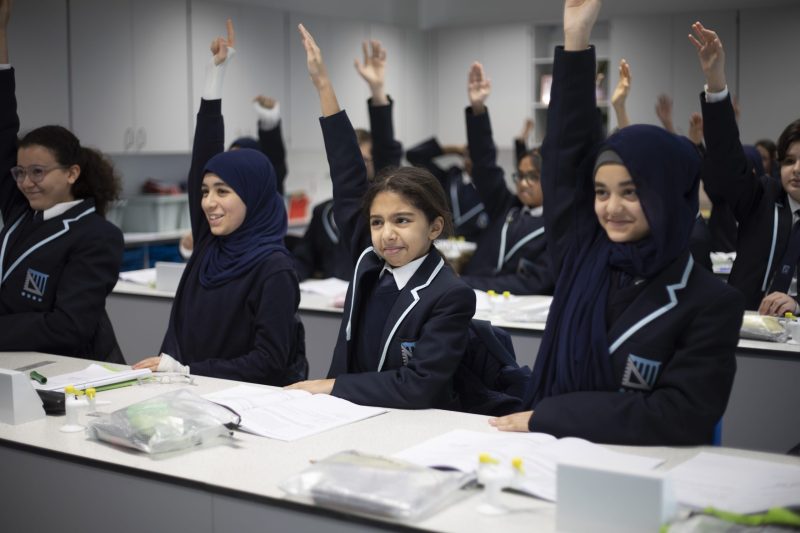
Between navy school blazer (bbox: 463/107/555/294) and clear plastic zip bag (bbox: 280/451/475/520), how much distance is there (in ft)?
8.42

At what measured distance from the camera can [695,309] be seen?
1818 mm

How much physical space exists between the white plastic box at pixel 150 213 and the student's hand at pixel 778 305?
3.94m

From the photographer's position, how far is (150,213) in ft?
20.1

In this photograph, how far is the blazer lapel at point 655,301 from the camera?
6.05 feet

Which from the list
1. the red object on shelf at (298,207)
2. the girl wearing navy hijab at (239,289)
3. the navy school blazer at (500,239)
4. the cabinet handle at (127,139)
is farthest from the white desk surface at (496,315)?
the red object on shelf at (298,207)

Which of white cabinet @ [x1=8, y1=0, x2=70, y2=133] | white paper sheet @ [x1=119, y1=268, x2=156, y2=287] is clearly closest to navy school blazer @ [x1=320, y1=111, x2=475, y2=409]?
white paper sheet @ [x1=119, y1=268, x2=156, y2=287]

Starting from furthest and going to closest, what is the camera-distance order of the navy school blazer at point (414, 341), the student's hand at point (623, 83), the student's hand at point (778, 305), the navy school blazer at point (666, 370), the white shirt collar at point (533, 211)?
the white shirt collar at point (533, 211) → the student's hand at point (623, 83) → the student's hand at point (778, 305) → the navy school blazer at point (414, 341) → the navy school blazer at point (666, 370)

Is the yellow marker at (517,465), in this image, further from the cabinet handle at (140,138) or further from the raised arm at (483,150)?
the cabinet handle at (140,138)

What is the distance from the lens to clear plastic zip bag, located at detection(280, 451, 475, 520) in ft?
4.81

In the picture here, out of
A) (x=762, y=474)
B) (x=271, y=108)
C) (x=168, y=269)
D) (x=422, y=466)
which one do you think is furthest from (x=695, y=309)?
(x=271, y=108)

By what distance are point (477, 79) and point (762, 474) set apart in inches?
113

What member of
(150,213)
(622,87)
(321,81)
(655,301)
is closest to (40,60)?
(150,213)

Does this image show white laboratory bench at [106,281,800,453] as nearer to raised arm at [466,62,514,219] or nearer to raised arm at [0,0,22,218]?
raised arm at [466,62,514,219]

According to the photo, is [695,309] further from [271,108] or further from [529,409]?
[271,108]
